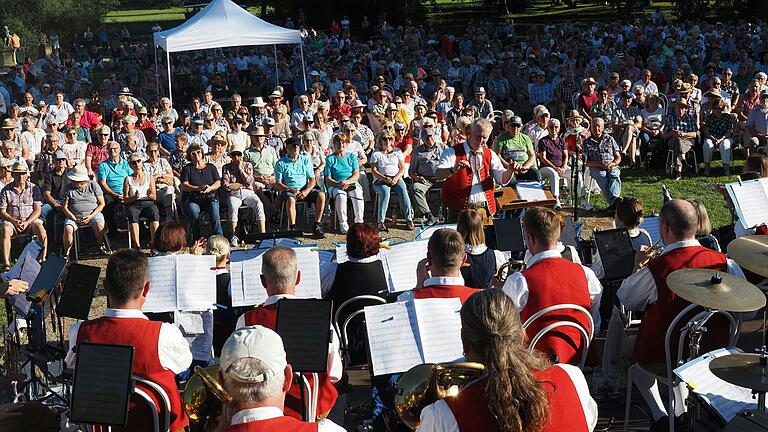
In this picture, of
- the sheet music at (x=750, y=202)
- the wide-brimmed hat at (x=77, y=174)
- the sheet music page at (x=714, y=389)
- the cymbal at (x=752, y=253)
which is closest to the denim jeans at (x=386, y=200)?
the wide-brimmed hat at (x=77, y=174)

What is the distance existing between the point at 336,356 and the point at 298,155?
7.24 m

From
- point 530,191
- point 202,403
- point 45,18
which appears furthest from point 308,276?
point 45,18

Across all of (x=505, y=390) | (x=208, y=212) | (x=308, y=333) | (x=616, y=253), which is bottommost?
(x=208, y=212)

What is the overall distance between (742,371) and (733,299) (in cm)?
51

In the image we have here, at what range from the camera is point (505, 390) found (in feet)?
10.6

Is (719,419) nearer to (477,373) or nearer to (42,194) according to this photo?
(477,373)

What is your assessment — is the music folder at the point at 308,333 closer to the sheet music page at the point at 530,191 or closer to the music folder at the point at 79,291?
the music folder at the point at 79,291

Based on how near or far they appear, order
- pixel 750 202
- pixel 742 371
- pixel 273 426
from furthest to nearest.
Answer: pixel 750 202 < pixel 742 371 < pixel 273 426

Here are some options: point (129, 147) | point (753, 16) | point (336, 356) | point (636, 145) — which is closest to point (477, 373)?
point (336, 356)

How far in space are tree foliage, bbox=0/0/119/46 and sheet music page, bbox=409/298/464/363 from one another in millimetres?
35903

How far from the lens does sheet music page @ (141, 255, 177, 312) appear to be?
6.21 m

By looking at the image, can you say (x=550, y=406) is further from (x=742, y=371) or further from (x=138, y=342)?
(x=138, y=342)

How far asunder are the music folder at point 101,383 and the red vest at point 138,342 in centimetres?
38

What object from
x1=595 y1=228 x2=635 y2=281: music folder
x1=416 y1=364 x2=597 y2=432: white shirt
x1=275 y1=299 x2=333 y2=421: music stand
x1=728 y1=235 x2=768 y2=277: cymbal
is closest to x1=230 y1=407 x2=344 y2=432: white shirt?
x1=416 y1=364 x2=597 y2=432: white shirt
